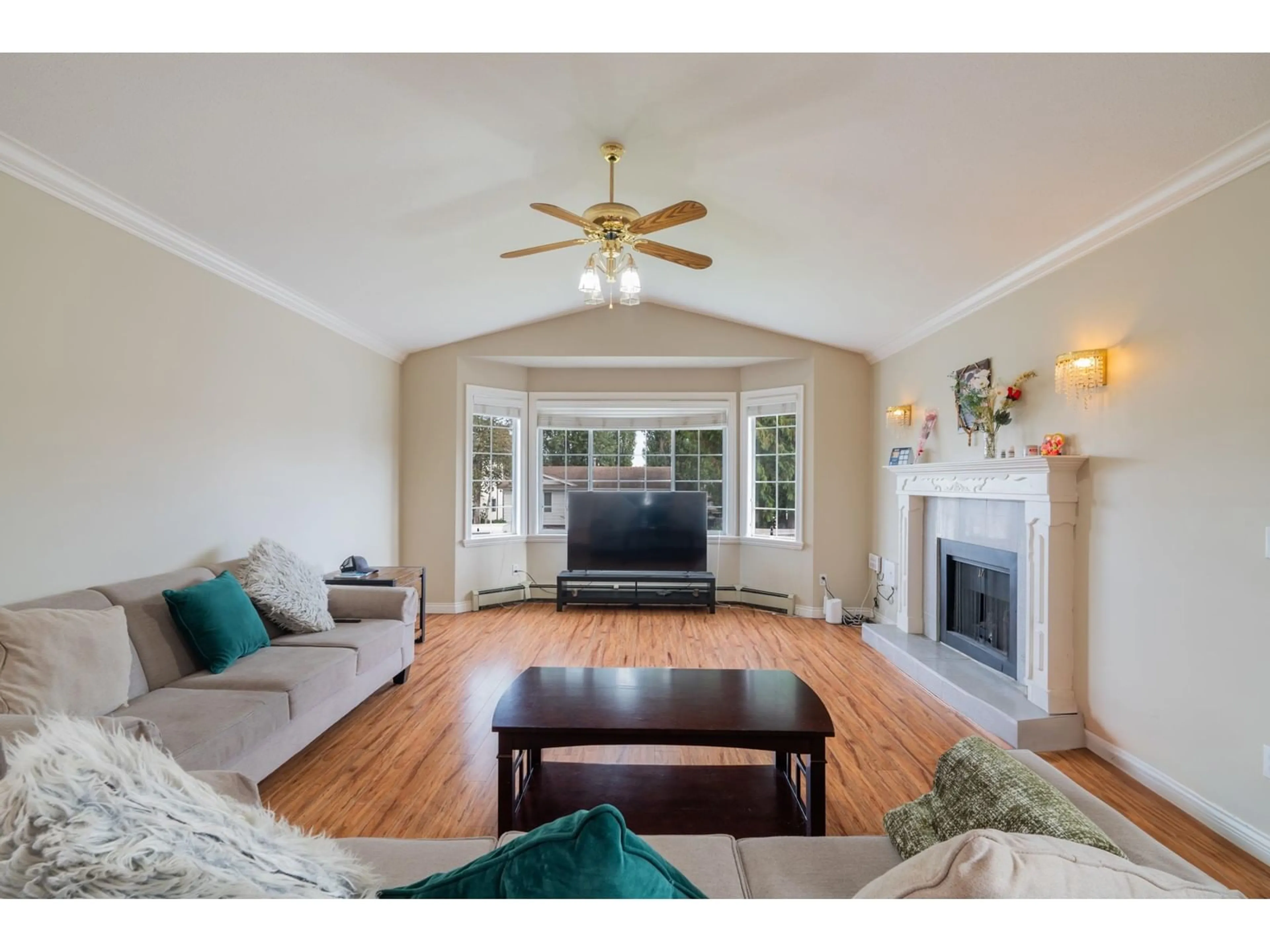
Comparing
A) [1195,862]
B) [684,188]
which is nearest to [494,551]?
[684,188]

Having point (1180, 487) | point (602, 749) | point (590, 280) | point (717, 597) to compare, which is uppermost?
point (590, 280)

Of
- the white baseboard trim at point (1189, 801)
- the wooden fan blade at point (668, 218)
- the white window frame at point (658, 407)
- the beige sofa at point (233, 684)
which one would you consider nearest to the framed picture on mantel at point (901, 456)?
the white window frame at point (658, 407)

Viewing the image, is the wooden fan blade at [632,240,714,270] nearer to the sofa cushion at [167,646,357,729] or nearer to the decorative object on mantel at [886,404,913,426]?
the sofa cushion at [167,646,357,729]

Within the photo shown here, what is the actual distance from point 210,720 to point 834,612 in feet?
15.5

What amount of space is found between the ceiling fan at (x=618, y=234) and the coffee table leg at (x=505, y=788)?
1.93 meters

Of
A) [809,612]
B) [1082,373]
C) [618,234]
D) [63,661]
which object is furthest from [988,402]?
[63,661]

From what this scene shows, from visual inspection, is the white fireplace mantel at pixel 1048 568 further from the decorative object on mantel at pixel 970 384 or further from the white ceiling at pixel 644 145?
the white ceiling at pixel 644 145

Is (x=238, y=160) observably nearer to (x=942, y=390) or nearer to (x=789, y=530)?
(x=942, y=390)

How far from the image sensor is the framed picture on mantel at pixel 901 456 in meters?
4.83

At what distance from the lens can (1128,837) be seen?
45.9 inches

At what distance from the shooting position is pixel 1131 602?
8.87 feet

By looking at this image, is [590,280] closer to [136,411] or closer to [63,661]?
[136,411]

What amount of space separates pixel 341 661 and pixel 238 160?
7.37 ft
